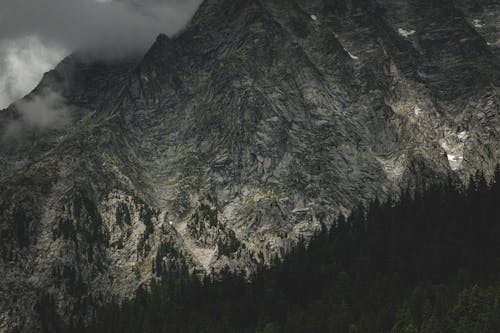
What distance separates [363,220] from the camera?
188125 millimetres

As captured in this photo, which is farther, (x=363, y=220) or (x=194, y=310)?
(x=363, y=220)

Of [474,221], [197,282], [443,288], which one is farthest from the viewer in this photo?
[197,282]

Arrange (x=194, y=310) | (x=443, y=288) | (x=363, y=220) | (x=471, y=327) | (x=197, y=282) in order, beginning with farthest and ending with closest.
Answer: (x=363, y=220)
(x=197, y=282)
(x=194, y=310)
(x=443, y=288)
(x=471, y=327)

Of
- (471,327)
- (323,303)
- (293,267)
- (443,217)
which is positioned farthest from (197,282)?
(471,327)

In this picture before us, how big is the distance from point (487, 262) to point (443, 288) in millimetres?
13120

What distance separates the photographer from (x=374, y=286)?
13925cm

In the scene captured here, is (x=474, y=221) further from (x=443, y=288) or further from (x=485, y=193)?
(x=443, y=288)

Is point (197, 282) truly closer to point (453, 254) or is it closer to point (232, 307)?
point (232, 307)

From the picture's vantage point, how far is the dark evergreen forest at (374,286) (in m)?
122

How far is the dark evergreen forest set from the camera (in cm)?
12162

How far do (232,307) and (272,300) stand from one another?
8929 millimetres

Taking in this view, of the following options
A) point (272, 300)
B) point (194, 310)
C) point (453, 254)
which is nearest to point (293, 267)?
point (272, 300)

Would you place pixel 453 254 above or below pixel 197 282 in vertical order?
below

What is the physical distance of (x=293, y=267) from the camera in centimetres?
16212
